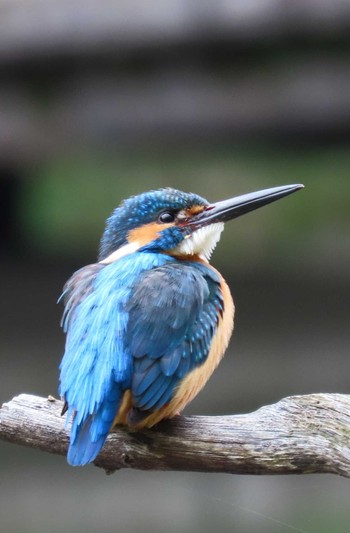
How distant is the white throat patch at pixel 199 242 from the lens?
6.08 feet

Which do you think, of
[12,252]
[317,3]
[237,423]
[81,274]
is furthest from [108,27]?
[12,252]

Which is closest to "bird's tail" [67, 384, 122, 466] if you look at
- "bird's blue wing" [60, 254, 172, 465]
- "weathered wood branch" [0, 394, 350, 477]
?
"bird's blue wing" [60, 254, 172, 465]

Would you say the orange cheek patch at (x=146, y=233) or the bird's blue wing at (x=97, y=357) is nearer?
the bird's blue wing at (x=97, y=357)

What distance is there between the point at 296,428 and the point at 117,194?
5.42 metres

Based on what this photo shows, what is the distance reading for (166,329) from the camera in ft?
5.49

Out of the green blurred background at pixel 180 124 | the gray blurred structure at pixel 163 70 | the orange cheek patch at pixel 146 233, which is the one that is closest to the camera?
the orange cheek patch at pixel 146 233

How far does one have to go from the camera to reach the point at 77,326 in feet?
5.57

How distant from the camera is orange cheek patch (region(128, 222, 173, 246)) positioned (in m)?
1.84

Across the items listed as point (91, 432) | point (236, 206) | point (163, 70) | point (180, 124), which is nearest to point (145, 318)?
point (91, 432)

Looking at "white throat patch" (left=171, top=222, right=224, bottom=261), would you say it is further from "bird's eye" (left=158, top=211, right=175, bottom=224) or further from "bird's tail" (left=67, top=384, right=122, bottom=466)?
"bird's tail" (left=67, top=384, right=122, bottom=466)

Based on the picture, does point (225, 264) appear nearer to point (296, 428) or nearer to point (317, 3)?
point (317, 3)

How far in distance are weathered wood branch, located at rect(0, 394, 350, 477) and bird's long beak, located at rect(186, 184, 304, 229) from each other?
34cm

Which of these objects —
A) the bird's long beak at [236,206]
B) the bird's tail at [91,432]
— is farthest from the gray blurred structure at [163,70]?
the bird's tail at [91,432]

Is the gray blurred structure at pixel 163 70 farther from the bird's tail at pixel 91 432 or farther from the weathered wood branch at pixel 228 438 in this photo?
the bird's tail at pixel 91 432
